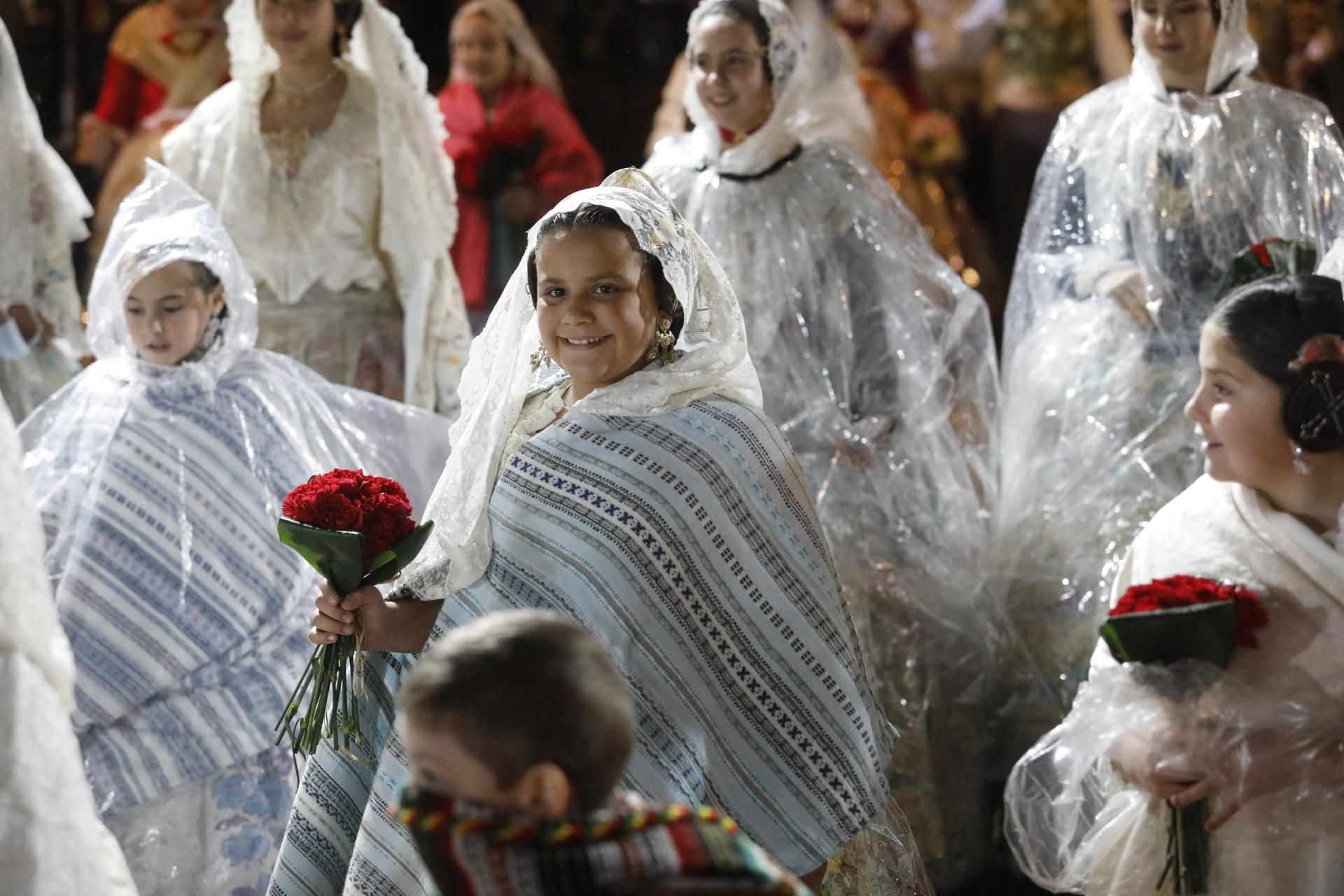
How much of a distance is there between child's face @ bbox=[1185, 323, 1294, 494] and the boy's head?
141 centimetres

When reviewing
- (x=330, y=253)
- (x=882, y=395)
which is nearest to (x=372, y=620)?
(x=882, y=395)

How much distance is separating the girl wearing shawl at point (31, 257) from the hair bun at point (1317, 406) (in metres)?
3.72

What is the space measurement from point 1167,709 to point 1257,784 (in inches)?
7.5

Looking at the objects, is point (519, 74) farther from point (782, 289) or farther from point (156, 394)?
point (156, 394)

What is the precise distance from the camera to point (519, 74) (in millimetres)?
7324

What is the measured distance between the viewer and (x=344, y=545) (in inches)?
123

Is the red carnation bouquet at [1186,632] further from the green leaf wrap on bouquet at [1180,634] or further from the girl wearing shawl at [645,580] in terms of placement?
the girl wearing shawl at [645,580]

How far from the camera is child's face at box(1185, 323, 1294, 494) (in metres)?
3.10

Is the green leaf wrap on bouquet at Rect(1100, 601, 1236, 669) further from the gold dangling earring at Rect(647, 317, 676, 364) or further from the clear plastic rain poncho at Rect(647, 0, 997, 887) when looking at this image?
the clear plastic rain poncho at Rect(647, 0, 997, 887)

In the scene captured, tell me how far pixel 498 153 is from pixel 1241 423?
4.49m

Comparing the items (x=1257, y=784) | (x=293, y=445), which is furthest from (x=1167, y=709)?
(x=293, y=445)

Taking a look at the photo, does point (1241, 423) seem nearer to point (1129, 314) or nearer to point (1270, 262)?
point (1270, 262)

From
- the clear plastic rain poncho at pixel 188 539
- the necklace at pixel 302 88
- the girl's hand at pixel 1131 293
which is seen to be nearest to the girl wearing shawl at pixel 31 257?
the necklace at pixel 302 88

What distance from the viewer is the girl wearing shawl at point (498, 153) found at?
23.4 ft
